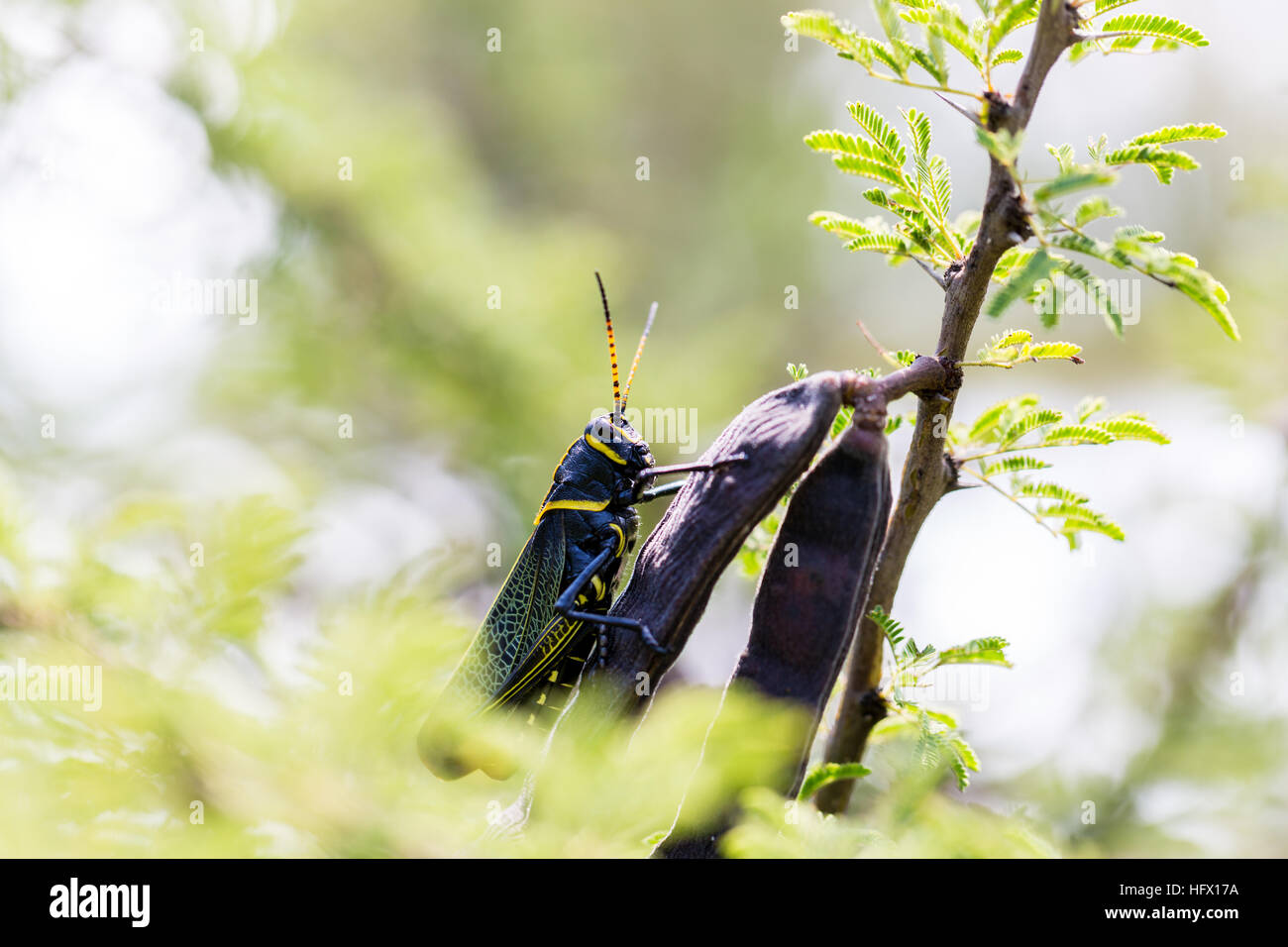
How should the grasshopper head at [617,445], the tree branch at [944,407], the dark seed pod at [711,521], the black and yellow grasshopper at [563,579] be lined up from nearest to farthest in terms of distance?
the tree branch at [944,407], the dark seed pod at [711,521], the black and yellow grasshopper at [563,579], the grasshopper head at [617,445]

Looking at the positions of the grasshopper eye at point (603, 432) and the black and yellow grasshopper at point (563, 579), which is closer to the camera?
the black and yellow grasshopper at point (563, 579)

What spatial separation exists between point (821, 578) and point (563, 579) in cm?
151

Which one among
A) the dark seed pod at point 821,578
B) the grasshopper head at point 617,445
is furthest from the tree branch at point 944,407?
the grasshopper head at point 617,445

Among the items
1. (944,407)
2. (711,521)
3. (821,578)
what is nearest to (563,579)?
(711,521)

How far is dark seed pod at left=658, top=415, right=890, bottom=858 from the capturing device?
1.72 meters

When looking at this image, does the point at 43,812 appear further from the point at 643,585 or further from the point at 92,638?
the point at 643,585

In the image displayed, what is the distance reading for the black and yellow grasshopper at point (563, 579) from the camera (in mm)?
2953

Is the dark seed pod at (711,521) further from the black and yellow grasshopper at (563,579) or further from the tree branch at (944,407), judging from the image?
the black and yellow grasshopper at (563,579)

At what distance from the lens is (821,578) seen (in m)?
1.75

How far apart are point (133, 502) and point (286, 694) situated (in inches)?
34.4

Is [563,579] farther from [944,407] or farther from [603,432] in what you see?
[944,407]

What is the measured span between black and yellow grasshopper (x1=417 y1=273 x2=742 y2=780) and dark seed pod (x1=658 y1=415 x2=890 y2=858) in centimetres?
116

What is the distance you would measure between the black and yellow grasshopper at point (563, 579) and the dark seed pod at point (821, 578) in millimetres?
1157
